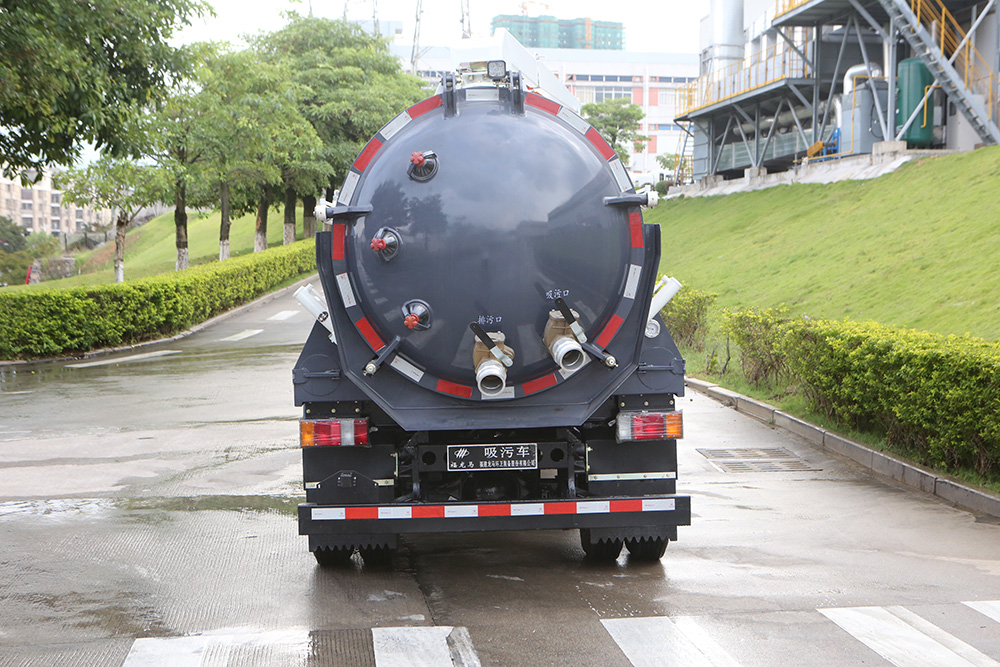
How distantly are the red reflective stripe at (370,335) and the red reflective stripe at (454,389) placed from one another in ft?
1.36

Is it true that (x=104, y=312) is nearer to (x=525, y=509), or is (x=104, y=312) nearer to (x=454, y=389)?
(x=454, y=389)

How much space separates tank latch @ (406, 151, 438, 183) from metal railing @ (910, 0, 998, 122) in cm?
2381

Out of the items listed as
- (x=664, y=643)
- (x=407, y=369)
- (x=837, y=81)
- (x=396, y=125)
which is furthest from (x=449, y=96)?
(x=837, y=81)

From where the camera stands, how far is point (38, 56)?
10430 millimetres

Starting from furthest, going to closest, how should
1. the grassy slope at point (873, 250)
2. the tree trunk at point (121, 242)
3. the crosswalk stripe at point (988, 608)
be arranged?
the tree trunk at point (121, 242), the grassy slope at point (873, 250), the crosswalk stripe at point (988, 608)

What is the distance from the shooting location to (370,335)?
592 cm

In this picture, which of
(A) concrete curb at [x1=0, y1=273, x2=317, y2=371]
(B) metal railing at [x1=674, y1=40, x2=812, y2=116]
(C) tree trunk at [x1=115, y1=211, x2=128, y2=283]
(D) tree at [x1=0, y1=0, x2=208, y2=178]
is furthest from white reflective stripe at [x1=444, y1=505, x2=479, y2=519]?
(B) metal railing at [x1=674, y1=40, x2=812, y2=116]

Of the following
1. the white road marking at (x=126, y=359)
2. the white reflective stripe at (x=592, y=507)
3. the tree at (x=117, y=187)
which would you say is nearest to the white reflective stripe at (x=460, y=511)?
the white reflective stripe at (x=592, y=507)

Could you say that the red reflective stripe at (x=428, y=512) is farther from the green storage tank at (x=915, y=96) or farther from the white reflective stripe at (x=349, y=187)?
the green storage tank at (x=915, y=96)

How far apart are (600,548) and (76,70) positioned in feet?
26.9

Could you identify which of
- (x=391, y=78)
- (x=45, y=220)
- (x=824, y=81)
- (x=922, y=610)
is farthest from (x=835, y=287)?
(x=45, y=220)

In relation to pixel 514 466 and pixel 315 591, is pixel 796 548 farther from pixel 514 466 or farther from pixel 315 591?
pixel 315 591

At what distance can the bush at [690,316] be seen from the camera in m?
16.7

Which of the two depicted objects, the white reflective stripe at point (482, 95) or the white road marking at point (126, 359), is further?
the white road marking at point (126, 359)
